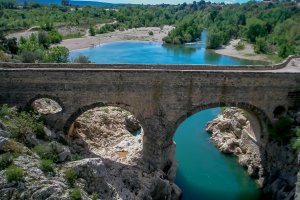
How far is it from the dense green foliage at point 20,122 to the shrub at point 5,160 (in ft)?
6.12

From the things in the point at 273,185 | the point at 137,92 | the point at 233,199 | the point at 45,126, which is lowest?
the point at 233,199

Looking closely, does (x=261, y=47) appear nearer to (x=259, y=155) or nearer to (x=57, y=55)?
(x=57, y=55)

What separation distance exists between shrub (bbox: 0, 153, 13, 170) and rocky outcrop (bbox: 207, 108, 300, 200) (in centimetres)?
1094

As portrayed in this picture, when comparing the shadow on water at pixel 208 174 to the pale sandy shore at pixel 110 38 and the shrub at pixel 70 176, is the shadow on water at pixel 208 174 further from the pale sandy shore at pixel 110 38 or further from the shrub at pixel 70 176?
the pale sandy shore at pixel 110 38

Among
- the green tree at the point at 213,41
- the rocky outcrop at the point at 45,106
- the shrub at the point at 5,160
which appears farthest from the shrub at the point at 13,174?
the green tree at the point at 213,41

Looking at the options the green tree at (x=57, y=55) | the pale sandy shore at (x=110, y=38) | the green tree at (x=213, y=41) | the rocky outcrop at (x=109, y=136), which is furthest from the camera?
the green tree at (x=213, y=41)

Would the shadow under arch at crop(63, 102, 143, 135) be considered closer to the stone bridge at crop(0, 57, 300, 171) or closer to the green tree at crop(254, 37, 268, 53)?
the stone bridge at crop(0, 57, 300, 171)

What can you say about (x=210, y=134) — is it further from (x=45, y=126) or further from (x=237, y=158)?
(x=45, y=126)

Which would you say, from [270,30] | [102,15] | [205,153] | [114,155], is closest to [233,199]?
[205,153]

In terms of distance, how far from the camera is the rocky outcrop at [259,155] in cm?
1880

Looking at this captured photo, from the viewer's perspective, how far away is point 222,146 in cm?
2514

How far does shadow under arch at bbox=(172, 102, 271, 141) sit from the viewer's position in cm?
1962

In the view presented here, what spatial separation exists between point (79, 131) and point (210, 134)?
9.24 metres

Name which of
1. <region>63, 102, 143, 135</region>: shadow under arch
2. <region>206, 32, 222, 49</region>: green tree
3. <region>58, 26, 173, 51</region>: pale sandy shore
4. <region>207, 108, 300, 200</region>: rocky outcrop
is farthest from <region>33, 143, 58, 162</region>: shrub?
<region>206, 32, 222, 49</region>: green tree
